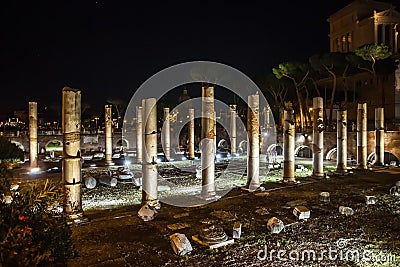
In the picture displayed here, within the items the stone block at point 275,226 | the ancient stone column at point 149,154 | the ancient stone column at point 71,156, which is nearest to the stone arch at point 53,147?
the ancient stone column at point 149,154

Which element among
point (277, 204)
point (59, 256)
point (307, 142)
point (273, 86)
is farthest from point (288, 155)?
point (273, 86)

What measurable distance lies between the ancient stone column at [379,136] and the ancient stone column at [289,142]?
1200 centimetres

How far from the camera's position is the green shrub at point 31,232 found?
12.8ft

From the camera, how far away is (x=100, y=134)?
44469mm

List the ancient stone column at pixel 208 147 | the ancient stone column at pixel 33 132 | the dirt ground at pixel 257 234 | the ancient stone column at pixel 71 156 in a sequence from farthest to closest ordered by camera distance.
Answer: the ancient stone column at pixel 33 132 < the ancient stone column at pixel 208 147 < the ancient stone column at pixel 71 156 < the dirt ground at pixel 257 234

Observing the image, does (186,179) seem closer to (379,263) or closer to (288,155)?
(288,155)

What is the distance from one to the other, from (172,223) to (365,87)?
38.9m

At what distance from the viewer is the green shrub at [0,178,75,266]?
3912 millimetres

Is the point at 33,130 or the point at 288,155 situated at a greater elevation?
the point at 33,130

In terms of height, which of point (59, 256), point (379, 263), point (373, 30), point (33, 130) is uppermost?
point (373, 30)

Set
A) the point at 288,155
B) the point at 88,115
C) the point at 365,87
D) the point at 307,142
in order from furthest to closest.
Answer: the point at 88,115, the point at 365,87, the point at 307,142, the point at 288,155

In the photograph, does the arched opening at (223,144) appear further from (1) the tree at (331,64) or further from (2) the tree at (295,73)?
(1) the tree at (331,64)

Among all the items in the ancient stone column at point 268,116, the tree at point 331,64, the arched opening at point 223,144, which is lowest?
the arched opening at point 223,144

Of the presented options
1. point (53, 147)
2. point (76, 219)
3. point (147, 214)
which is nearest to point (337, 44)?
point (53, 147)
